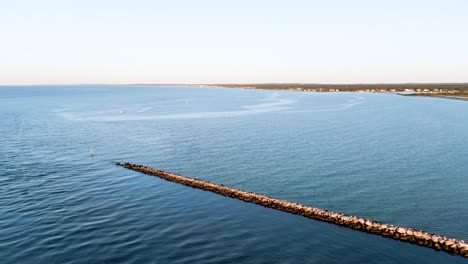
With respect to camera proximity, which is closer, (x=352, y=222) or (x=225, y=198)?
(x=352, y=222)

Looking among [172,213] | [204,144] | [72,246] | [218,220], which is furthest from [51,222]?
[204,144]

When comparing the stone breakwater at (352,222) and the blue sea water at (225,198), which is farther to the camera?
the blue sea water at (225,198)

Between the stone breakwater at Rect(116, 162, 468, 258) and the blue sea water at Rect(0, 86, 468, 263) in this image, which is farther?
the blue sea water at Rect(0, 86, 468, 263)

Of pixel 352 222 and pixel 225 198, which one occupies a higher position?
pixel 352 222

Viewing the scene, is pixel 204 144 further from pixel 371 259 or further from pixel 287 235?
pixel 371 259
